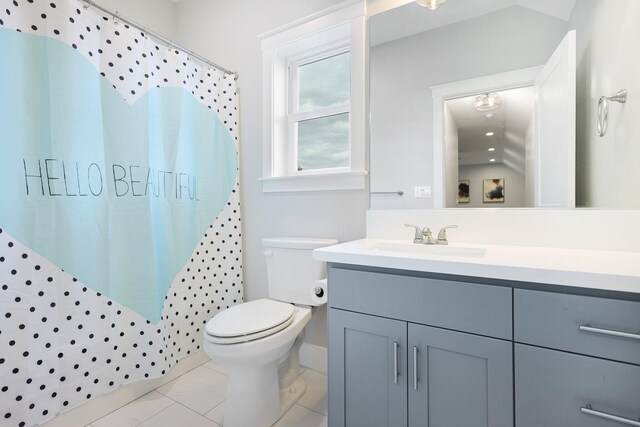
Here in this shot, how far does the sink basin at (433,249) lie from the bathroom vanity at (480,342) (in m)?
0.09

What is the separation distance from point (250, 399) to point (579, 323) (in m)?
1.29

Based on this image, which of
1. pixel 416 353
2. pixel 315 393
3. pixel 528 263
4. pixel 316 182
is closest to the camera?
pixel 528 263

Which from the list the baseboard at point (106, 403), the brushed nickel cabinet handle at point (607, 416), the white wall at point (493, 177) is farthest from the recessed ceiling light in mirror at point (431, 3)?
the baseboard at point (106, 403)

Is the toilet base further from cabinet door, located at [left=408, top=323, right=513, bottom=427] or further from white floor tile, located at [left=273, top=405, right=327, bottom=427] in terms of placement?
cabinet door, located at [left=408, top=323, right=513, bottom=427]

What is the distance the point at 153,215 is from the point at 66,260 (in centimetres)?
42

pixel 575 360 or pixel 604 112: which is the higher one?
pixel 604 112

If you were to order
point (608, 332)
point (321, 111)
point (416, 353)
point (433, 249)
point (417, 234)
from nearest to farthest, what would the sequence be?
point (608, 332) → point (416, 353) → point (433, 249) → point (417, 234) → point (321, 111)

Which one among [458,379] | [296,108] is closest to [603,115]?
[458,379]

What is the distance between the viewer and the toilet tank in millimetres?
1636

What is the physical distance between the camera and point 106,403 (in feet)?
4.87

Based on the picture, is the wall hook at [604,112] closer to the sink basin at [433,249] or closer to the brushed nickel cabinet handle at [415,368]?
the sink basin at [433,249]

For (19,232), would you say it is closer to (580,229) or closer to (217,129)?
(217,129)

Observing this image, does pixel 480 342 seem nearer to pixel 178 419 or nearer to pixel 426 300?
pixel 426 300

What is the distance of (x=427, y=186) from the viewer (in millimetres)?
1466
